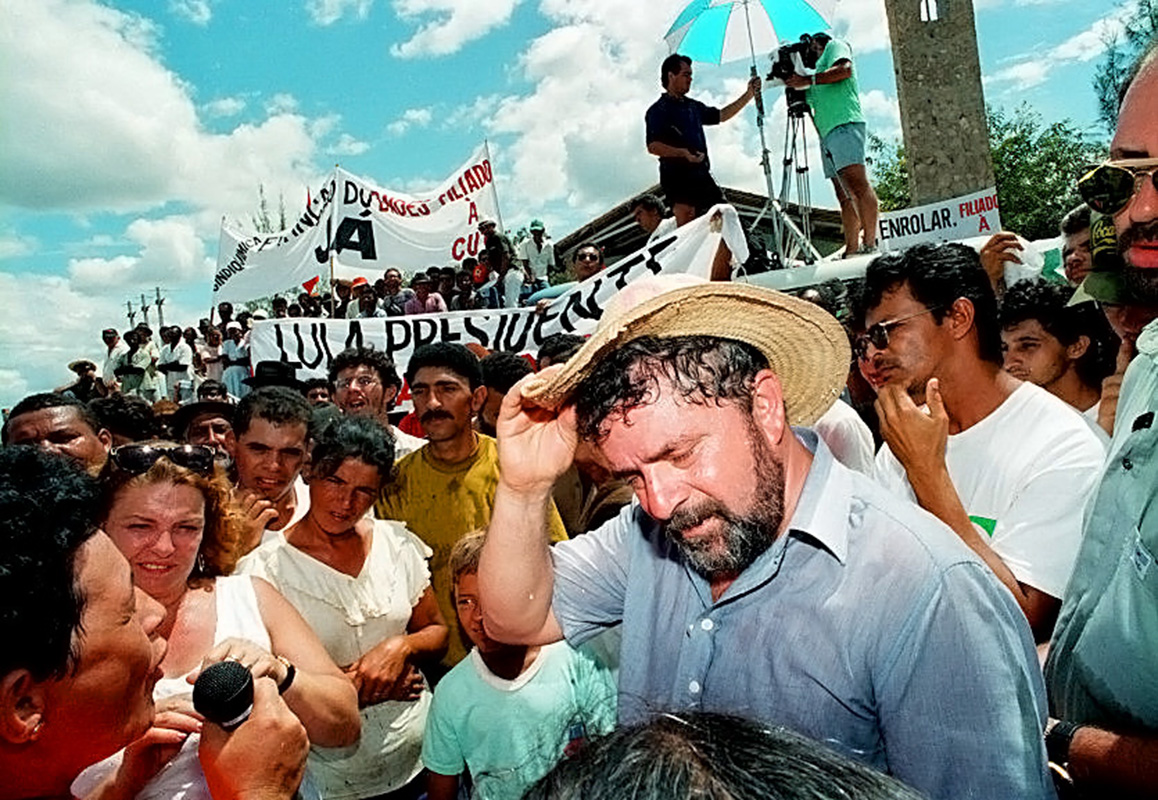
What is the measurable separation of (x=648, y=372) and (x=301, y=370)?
588 cm

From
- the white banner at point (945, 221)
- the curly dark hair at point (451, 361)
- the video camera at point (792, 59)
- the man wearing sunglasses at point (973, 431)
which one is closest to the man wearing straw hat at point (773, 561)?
the man wearing sunglasses at point (973, 431)

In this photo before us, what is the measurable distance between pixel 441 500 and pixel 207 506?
4.73ft

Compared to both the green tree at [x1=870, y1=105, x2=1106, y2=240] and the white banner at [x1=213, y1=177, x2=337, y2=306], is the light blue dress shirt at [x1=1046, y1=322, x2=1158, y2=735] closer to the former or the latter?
the white banner at [x1=213, y1=177, x2=337, y2=306]

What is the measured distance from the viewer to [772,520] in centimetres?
162

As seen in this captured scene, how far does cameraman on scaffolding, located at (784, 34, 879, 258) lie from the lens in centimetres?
752

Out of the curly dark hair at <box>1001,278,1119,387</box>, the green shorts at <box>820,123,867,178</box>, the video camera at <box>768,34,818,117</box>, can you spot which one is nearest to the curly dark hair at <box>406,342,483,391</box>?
the curly dark hair at <box>1001,278,1119,387</box>

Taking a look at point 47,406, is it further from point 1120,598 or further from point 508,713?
point 1120,598

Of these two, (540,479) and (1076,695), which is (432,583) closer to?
(540,479)

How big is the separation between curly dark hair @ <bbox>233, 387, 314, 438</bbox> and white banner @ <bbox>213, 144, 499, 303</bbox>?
21.0ft

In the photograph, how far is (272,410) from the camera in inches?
147

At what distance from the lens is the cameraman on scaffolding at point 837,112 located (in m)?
7.52

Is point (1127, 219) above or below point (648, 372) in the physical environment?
above

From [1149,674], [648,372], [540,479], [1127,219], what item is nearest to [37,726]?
[540,479]

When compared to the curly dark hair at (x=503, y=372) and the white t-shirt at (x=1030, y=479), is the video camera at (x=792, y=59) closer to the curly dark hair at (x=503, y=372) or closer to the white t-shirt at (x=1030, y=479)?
the curly dark hair at (x=503, y=372)
